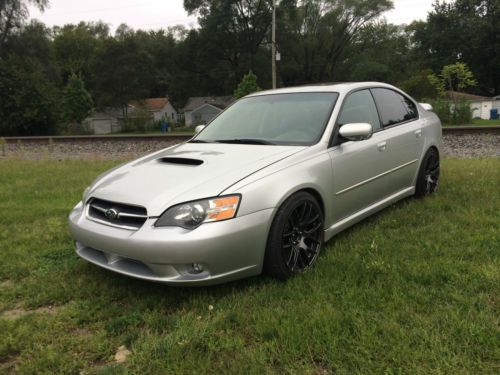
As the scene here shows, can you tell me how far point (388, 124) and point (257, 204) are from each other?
2.25 meters

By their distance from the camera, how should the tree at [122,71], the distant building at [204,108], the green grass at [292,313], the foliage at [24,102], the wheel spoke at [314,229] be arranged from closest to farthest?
1. the green grass at [292,313]
2. the wheel spoke at [314,229]
3. the foliage at [24,102]
4. the tree at [122,71]
5. the distant building at [204,108]

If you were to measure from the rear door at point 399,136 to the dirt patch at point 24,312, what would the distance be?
3203 millimetres

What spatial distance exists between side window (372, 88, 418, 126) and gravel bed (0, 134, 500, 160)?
6.15m

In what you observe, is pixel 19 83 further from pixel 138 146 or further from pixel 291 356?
pixel 291 356

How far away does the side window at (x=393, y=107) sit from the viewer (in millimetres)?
4406

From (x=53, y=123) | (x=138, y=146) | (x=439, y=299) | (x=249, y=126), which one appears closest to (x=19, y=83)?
(x=53, y=123)

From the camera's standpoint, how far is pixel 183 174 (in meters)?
3.07

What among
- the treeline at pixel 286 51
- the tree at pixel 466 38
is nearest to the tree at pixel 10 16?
the treeline at pixel 286 51

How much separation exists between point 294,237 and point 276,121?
1.28 meters

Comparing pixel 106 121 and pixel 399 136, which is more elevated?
pixel 399 136

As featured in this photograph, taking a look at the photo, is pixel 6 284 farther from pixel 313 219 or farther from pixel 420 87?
pixel 420 87

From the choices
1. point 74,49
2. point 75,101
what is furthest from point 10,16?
point 74,49

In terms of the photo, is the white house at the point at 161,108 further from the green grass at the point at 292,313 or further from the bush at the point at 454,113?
the green grass at the point at 292,313

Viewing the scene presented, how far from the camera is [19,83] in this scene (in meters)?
33.9
